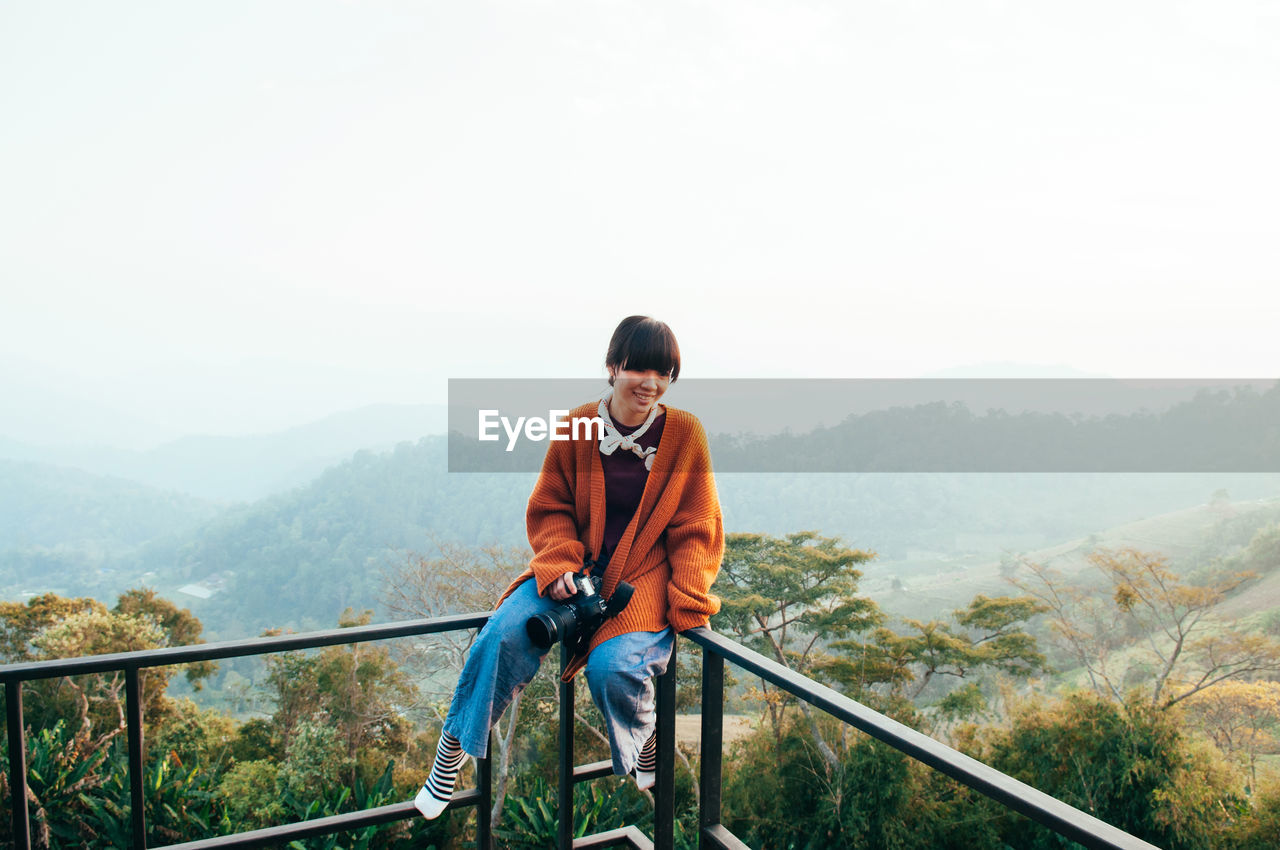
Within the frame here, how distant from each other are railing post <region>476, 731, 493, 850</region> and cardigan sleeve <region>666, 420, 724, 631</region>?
1.46ft

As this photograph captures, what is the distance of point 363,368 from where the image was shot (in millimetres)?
27719

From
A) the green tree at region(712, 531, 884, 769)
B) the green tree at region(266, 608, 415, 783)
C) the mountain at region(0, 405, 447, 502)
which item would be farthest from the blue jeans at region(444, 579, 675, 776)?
the mountain at region(0, 405, 447, 502)

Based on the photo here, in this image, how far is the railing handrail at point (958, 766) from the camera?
0.61m

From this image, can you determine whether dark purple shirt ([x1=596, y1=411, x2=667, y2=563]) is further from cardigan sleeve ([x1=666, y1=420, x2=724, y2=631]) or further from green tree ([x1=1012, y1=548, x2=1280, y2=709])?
green tree ([x1=1012, y1=548, x2=1280, y2=709])

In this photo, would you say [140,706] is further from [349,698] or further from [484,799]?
[349,698]

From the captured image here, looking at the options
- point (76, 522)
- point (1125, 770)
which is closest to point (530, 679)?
point (1125, 770)

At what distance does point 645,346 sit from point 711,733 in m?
0.72

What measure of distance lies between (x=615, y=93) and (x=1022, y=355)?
14.6 meters

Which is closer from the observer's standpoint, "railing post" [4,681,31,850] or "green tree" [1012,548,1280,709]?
"railing post" [4,681,31,850]

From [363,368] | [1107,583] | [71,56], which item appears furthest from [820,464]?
[71,56]

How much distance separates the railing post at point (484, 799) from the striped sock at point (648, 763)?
0.94ft

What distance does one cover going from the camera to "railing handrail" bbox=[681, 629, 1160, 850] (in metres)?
0.61

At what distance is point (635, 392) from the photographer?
56.3 inches

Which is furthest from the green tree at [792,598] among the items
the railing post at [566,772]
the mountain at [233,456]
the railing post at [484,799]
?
the mountain at [233,456]
